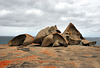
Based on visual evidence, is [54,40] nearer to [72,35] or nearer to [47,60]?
[72,35]

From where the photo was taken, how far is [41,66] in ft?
7.35

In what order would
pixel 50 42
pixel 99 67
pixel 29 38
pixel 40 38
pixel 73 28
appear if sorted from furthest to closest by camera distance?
pixel 73 28, pixel 29 38, pixel 40 38, pixel 50 42, pixel 99 67

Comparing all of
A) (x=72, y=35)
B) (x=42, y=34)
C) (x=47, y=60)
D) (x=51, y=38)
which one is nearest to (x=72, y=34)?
(x=72, y=35)

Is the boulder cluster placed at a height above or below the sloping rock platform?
above

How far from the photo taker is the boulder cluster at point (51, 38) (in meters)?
6.70

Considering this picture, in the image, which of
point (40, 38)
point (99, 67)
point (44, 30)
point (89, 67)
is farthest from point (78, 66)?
point (44, 30)

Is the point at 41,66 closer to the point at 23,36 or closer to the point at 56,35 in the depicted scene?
the point at 56,35

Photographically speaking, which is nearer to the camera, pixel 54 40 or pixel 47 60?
pixel 47 60

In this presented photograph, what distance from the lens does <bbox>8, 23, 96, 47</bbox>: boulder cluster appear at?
264 inches

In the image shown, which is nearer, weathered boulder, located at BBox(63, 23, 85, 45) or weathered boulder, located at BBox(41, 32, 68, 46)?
weathered boulder, located at BBox(41, 32, 68, 46)

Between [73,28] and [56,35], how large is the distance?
3.51m

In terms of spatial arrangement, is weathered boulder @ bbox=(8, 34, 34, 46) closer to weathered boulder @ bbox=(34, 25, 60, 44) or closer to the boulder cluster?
the boulder cluster

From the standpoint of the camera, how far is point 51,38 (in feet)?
21.7

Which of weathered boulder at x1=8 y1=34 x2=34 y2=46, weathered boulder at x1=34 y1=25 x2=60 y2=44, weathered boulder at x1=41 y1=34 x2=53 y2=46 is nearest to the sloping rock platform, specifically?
weathered boulder at x1=41 y1=34 x2=53 y2=46
